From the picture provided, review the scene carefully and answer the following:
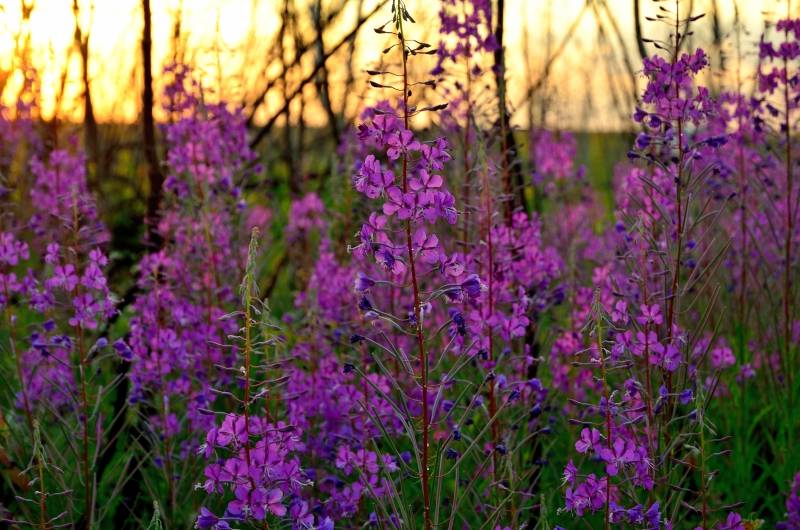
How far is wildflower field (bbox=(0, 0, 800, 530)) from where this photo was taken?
1978 mm

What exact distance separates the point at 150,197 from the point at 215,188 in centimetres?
51

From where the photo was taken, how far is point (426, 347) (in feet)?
7.48

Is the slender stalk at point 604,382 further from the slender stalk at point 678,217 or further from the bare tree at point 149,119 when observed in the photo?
the bare tree at point 149,119

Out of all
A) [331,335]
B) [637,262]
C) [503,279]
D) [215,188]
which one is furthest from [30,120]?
[637,262]

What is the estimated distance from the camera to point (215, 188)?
4105 millimetres

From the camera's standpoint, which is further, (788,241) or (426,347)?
(788,241)

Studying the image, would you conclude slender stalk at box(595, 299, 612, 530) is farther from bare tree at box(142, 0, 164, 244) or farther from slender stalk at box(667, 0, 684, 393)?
bare tree at box(142, 0, 164, 244)

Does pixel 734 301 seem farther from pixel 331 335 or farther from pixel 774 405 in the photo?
pixel 331 335

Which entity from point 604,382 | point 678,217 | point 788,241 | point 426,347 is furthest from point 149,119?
point 788,241

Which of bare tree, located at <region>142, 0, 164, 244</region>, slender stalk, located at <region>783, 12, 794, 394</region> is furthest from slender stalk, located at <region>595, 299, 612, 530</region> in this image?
bare tree, located at <region>142, 0, 164, 244</region>

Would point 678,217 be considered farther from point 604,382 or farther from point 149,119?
point 149,119

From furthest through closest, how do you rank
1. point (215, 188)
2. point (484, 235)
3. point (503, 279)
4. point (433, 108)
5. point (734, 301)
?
point (734, 301) < point (215, 188) < point (484, 235) < point (503, 279) < point (433, 108)

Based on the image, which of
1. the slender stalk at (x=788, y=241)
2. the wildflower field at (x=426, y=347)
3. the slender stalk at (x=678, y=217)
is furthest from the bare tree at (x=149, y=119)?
the slender stalk at (x=788, y=241)

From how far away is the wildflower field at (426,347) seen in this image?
1978 millimetres
